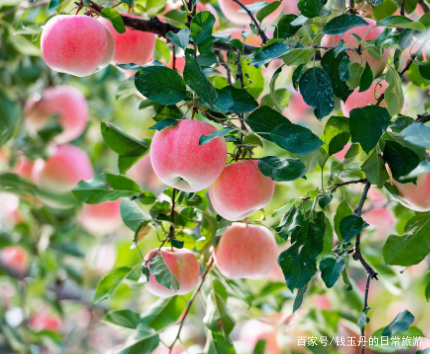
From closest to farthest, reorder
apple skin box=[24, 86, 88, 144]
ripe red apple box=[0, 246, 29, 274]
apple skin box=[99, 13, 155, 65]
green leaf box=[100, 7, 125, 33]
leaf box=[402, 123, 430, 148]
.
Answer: leaf box=[402, 123, 430, 148]
green leaf box=[100, 7, 125, 33]
apple skin box=[99, 13, 155, 65]
apple skin box=[24, 86, 88, 144]
ripe red apple box=[0, 246, 29, 274]

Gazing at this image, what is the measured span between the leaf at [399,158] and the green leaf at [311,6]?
16 cm

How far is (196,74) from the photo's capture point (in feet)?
1.35

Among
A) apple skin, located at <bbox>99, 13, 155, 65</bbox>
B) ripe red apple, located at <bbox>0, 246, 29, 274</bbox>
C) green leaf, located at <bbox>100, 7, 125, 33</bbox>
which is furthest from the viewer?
ripe red apple, located at <bbox>0, 246, 29, 274</bbox>

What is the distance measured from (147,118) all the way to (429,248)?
5.38ft

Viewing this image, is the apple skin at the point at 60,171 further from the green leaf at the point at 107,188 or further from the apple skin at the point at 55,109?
the green leaf at the point at 107,188

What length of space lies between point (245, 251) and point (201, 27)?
33 centimetres

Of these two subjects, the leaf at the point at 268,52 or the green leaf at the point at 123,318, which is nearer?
the leaf at the point at 268,52

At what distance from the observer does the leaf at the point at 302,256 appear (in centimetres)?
44

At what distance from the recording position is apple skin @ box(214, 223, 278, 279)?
2.00 feet

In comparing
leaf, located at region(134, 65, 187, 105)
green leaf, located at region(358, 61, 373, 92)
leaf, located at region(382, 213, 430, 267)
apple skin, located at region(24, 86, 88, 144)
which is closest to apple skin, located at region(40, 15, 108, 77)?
leaf, located at region(134, 65, 187, 105)

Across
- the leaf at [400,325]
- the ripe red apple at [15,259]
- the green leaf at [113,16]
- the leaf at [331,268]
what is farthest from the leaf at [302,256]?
the ripe red apple at [15,259]

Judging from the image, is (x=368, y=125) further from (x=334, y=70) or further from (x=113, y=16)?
(x=113, y=16)

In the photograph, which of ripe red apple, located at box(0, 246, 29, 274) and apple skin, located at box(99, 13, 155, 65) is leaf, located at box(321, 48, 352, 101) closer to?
apple skin, located at box(99, 13, 155, 65)

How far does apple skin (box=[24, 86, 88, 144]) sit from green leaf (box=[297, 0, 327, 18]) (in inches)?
36.5
